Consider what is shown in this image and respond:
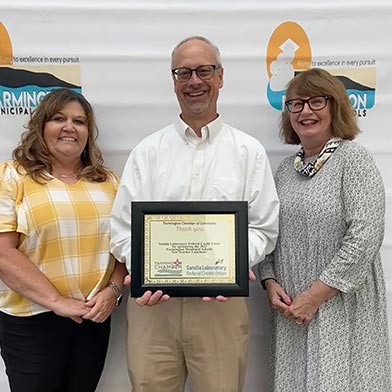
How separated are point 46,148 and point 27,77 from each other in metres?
0.42

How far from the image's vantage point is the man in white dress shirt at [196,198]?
5.12 ft

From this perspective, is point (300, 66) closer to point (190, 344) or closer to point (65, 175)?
point (65, 175)

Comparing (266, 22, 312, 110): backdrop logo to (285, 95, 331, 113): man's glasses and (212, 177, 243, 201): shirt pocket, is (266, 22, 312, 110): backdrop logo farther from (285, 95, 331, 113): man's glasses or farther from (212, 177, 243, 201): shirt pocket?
(212, 177, 243, 201): shirt pocket

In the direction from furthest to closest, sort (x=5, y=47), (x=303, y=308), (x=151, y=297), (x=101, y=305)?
(x=5, y=47) < (x=101, y=305) < (x=303, y=308) < (x=151, y=297)

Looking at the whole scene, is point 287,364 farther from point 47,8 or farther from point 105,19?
point 47,8

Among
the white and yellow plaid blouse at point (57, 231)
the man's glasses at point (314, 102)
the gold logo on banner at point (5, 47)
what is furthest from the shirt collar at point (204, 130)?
the gold logo on banner at point (5, 47)

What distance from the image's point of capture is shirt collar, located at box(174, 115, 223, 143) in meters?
1.61

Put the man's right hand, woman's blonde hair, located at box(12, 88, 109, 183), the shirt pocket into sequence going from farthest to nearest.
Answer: woman's blonde hair, located at box(12, 88, 109, 183) < the shirt pocket < the man's right hand

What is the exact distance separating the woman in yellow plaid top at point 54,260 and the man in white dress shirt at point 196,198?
0.12 m

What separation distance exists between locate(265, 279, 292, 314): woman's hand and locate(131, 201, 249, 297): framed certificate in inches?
10.1

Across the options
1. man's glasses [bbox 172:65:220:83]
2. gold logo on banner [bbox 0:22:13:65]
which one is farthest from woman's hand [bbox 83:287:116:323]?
gold logo on banner [bbox 0:22:13:65]

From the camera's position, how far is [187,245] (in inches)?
56.1

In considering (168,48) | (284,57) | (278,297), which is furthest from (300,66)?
(278,297)

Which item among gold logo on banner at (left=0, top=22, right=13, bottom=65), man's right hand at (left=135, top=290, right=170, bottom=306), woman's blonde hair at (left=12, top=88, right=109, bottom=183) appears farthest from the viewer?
gold logo on banner at (left=0, top=22, right=13, bottom=65)
